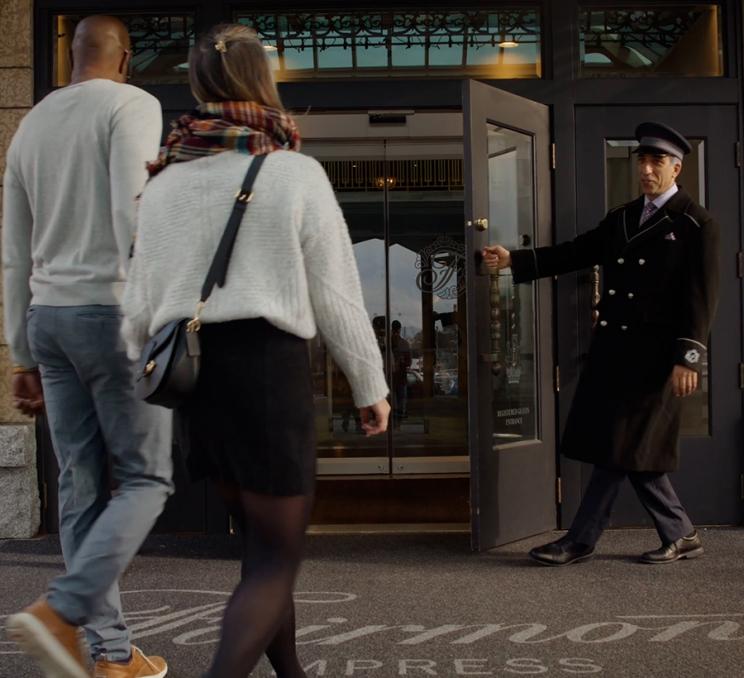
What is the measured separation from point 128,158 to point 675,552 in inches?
118

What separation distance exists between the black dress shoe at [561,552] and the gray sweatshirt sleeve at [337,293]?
99.8 inches

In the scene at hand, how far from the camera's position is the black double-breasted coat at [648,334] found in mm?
4469

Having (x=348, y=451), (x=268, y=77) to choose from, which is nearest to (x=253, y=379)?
(x=268, y=77)

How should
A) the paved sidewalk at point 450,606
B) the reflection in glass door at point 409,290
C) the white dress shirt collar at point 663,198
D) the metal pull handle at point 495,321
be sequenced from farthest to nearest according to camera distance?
the reflection in glass door at point 409,290
the metal pull handle at point 495,321
the white dress shirt collar at point 663,198
the paved sidewalk at point 450,606

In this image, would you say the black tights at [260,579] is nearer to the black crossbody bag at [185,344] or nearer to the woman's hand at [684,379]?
the black crossbody bag at [185,344]

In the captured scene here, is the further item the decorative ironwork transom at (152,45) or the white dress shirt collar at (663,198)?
the decorative ironwork transom at (152,45)

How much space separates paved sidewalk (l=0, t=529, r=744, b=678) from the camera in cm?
312

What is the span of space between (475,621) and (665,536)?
1301 mm

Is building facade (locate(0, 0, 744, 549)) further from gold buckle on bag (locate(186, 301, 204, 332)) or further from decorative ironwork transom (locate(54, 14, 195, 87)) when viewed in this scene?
gold buckle on bag (locate(186, 301, 204, 332))

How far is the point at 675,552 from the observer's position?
454 centimetres

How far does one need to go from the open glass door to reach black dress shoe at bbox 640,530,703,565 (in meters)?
0.66

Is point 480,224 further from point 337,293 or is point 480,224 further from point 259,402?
point 259,402

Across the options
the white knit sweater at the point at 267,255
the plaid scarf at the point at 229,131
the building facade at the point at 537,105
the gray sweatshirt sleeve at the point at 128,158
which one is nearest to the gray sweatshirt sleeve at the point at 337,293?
the white knit sweater at the point at 267,255

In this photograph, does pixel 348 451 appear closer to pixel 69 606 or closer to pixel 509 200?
pixel 509 200
